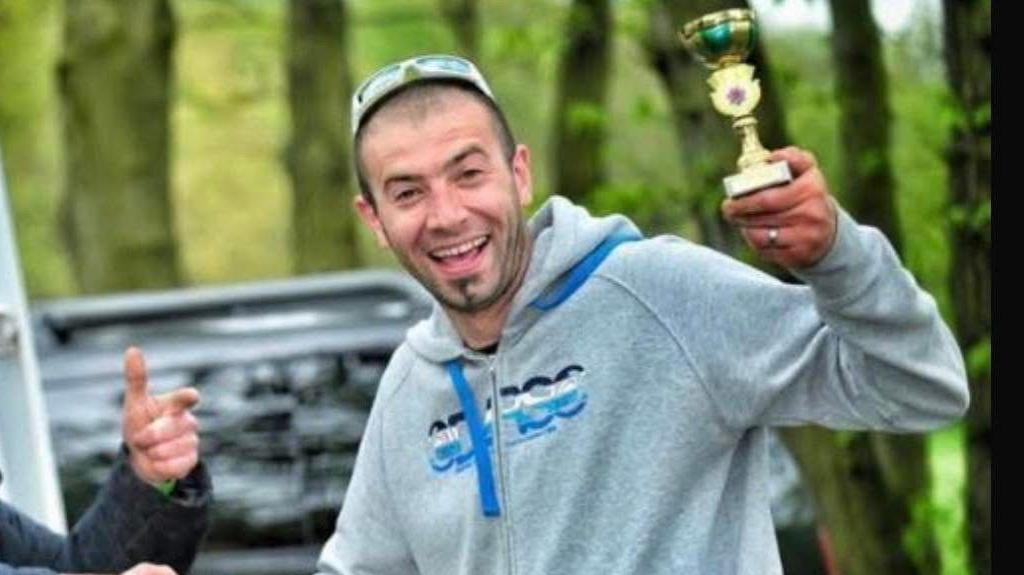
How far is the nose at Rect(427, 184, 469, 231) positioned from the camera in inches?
159

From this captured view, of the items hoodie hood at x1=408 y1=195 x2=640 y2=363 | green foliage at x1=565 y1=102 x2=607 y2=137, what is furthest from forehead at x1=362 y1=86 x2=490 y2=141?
green foliage at x1=565 y1=102 x2=607 y2=137

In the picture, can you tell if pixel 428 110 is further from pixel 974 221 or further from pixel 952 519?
pixel 952 519

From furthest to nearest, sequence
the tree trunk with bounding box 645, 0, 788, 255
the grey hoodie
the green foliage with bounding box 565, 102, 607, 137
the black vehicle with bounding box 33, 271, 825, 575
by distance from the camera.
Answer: the green foliage with bounding box 565, 102, 607, 137 → the tree trunk with bounding box 645, 0, 788, 255 → the black vehicle with bounding box 33, 271, 825, 575 → the grey hoodie

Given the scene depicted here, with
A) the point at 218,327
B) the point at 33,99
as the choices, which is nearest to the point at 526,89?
the point at 33,99

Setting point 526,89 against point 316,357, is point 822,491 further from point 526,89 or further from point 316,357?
point 526,89

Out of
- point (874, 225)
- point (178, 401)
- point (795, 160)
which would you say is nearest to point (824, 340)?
point (795, 160)

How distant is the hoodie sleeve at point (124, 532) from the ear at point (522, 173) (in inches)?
38.5

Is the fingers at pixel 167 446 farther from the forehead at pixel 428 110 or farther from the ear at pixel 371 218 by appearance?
the forehead at pixel 428 110

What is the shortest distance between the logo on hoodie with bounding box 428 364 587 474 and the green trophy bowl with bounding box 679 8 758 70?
1.87 feet

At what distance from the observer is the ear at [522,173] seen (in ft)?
13.6

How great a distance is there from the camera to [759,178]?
3.44 metres

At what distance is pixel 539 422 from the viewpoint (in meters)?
4.05

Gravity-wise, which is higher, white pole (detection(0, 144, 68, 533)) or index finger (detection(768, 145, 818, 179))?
index finger (detection(768, 145, 818, 179))

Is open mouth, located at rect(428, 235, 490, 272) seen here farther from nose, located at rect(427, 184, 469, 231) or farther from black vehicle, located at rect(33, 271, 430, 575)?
black vehicle, located at rect(33, 271, 430, 575)
